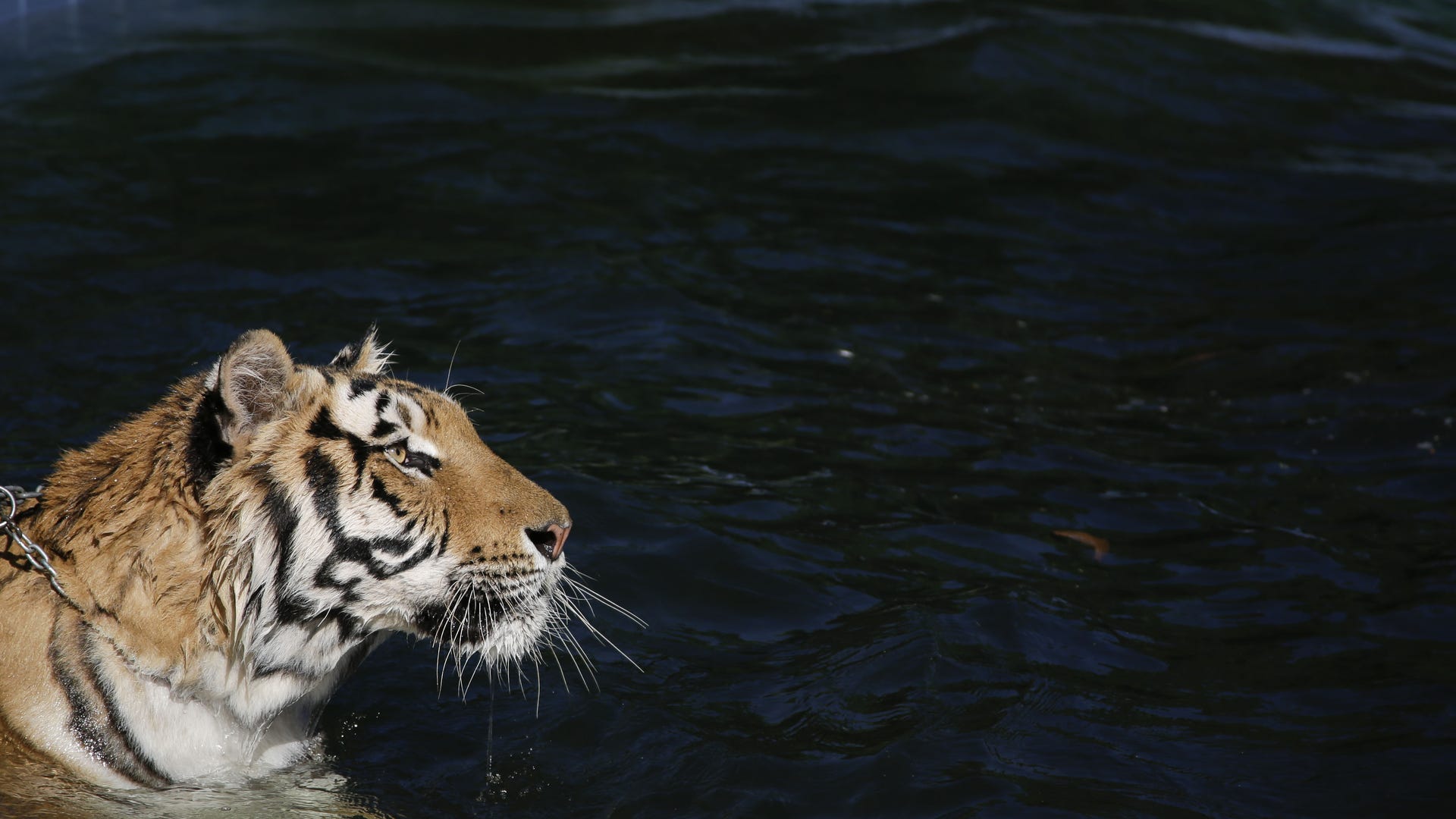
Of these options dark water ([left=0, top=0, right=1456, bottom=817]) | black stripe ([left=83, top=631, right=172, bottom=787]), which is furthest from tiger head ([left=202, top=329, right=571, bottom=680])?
dark water ([left=0, top=0, right=1456, bottom=817])

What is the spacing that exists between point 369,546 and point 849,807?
1357 millimetres

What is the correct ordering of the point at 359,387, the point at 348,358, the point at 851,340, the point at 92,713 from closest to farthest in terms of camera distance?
the point at 92,713
the point at 359,387
the point at 348,358
the point at 851,340

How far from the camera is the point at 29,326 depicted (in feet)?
21.9

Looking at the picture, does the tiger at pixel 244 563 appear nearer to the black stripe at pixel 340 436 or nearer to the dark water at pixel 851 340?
the black stripe at pixel 340 436

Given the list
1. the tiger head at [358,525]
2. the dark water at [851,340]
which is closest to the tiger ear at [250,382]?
the tiger head at [358,525]

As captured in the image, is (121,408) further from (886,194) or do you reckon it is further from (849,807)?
(886,194)

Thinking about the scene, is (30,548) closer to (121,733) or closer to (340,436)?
(121,733)

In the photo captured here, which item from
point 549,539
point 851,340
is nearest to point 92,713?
point 549,539

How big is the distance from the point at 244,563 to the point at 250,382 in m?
0.40

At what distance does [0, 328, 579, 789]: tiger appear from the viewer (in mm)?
3363

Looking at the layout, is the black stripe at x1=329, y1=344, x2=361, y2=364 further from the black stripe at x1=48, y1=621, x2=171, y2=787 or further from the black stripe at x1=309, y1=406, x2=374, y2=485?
the black stripe at x1=48, y1=621, x2=171, y2=787

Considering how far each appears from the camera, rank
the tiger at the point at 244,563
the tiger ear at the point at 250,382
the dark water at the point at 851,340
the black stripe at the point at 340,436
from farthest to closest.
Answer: the dark water at the point at 851,340
the black stripe at the point at 340,436
the tiger at the point at 244,563
the tiger ear at the point at 250,382

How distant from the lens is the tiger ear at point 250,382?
10.6 ft

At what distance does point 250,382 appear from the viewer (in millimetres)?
3336
